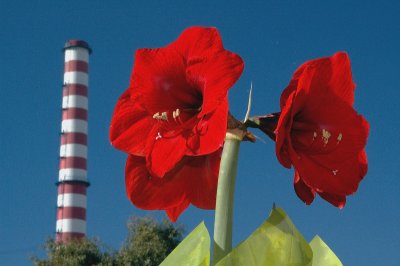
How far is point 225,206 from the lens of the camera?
1.03 metres

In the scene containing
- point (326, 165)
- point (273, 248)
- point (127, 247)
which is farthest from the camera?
point (127, 247)

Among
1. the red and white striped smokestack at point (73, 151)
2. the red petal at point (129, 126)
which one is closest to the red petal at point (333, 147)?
the red petal at point (129, 126)

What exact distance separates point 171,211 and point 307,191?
0.23 m

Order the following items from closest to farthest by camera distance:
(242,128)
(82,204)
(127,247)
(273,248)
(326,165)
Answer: (273,248), (242,128), (326,165), (127,247), (82,204)

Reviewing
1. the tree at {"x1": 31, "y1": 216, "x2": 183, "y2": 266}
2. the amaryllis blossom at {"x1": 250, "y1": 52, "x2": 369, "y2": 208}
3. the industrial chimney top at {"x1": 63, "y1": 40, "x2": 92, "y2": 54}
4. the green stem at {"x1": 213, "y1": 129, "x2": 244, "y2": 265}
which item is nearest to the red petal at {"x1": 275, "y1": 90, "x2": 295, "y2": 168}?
the amaryllis blossom at {"x1": 250, "y1": 52, "x2": 369, "y2": 208}

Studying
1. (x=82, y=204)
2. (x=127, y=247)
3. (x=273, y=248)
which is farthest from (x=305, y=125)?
(x=82, y=204)

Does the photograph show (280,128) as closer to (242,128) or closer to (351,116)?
(242,128)

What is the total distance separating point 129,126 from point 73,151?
27.3 meters

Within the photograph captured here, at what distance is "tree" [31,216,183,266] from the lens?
19.0 metres

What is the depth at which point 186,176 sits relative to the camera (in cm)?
128

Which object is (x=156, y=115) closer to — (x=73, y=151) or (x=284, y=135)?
(x=284, y=135)

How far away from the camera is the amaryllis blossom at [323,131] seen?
1.19m

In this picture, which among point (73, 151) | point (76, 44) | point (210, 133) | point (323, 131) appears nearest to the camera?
point (210, 133)

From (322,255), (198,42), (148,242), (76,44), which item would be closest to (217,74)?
(198,42)
